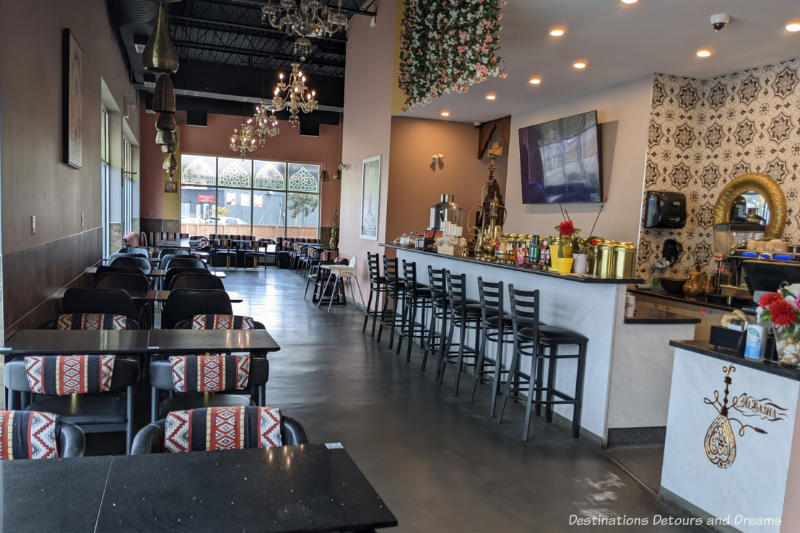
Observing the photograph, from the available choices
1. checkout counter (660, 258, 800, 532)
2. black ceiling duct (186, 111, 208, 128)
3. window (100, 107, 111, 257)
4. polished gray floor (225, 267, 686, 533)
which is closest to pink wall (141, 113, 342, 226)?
black ceiling duct (186, 111, 208, 128)

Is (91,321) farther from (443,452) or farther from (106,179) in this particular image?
(106,179)

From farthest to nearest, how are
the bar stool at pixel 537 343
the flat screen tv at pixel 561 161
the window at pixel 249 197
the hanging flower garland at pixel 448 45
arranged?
1. the window at pixel 249 197
2. the flat screen tv at pixel 561 161
3. the hanging flower garland at pixel 448 45
4. the bar stool at pixel 537 343

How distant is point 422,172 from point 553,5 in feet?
15.9

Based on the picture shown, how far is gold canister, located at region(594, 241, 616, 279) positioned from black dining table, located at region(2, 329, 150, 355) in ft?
10.1

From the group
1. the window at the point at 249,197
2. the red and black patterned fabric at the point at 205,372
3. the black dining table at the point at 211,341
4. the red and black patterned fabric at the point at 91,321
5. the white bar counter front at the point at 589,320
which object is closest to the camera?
the red and black patterned fabric at the point at 205,372

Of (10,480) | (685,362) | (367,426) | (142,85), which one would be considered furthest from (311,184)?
(10,480)

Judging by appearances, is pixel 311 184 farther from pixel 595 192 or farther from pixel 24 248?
pixel 24 248

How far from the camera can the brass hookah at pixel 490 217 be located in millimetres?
6172

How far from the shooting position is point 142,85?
13094 millimetres

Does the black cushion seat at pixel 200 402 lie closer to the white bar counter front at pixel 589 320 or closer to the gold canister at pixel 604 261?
the white bar counter front at pixel 589 320

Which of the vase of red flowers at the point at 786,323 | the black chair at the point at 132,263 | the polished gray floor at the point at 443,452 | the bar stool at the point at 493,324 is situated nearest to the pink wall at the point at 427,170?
the polished gray floor at the point at 443,452

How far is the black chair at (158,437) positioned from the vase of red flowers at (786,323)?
2160 mm

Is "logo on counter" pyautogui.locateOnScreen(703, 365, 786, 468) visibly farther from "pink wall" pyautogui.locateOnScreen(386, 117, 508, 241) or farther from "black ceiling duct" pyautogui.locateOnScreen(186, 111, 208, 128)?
"black ceiling duct" pyautogui.locateOnScreen(186, 111, 208, 128)

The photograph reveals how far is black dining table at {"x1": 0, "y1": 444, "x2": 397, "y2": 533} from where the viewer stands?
1345mm
